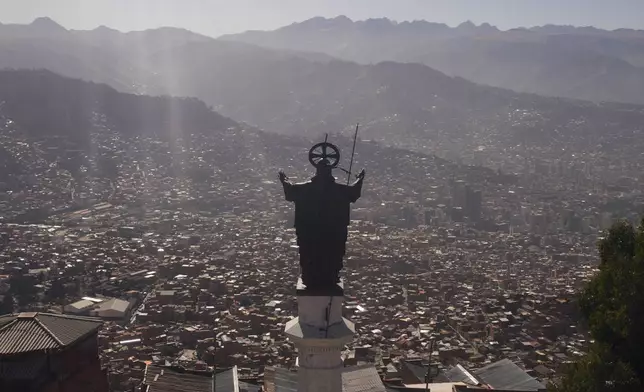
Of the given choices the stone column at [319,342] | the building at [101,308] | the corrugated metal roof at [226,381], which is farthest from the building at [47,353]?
the building at [101,308]

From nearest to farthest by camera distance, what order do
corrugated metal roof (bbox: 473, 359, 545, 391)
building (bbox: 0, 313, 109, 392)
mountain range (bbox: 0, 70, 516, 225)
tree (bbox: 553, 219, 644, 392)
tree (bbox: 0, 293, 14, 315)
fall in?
tree (bbox: 553, 219, 644, 392) → building (bbox: 0, 313, 109, 392) → corrugated metal roof (bbox: 473, 359, 545, 391) → tree (bbox: 0, 293, 14, 315) → mountain range (bbox: 0, 70, 516, 225)

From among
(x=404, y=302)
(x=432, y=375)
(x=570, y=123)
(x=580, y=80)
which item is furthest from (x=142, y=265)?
(x=580, y=80)

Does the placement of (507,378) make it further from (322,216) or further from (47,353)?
(322,216)

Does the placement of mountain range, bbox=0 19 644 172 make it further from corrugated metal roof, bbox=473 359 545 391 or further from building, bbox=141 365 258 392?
building, bbox=141 365 258 392

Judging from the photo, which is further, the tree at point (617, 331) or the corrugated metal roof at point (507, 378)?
the corrugated metal roof at point (507, 378)

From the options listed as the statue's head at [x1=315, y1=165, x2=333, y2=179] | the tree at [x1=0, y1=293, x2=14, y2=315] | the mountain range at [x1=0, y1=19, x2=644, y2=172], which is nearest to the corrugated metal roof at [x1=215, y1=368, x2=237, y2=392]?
the statue's head at [x1=315, y1=165, x2=333, y2=179]

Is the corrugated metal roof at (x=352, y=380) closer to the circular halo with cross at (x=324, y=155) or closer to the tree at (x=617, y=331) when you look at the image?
the tree at (x=617, y=331)
